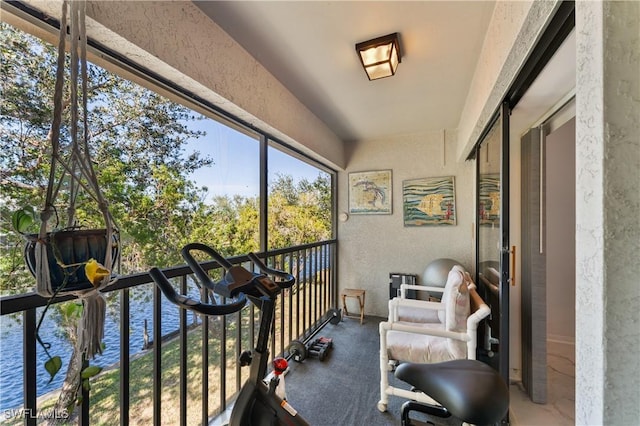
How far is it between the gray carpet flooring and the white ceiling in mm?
2513

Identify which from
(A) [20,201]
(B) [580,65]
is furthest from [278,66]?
(B) [580,65]

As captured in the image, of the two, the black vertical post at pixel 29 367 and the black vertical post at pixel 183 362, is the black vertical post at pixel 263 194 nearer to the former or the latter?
the black vertical post at pixel 183 362

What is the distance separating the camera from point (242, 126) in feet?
6.40

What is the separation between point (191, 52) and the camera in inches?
51.1

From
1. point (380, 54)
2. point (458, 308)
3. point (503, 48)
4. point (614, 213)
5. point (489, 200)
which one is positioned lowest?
point (458, 308)

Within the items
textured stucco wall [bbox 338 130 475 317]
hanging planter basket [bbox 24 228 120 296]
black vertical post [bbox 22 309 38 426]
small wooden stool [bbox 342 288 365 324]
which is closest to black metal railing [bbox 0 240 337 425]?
black vertical post [bbox 22 309 38 426]

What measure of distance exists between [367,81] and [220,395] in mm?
2646

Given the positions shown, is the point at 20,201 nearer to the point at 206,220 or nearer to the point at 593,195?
the point at 206,220

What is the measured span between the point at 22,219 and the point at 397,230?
3492 mm

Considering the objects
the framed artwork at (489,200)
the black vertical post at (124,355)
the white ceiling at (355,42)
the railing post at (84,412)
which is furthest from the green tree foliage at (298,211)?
the framed artwork at (489,200)

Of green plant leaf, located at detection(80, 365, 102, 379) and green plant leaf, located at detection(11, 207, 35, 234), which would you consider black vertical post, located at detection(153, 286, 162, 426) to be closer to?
green plant leaf, located at detection(80, 365, 102, 379)

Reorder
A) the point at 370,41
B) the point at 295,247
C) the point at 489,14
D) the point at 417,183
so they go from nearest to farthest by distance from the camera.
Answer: the point at 489,14 < the point at 370,41 < the point at 295,247 < the point at 417,183

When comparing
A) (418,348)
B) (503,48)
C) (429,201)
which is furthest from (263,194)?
(429,201)

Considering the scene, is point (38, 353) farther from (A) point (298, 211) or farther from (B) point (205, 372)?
(A) point (298, 211)
